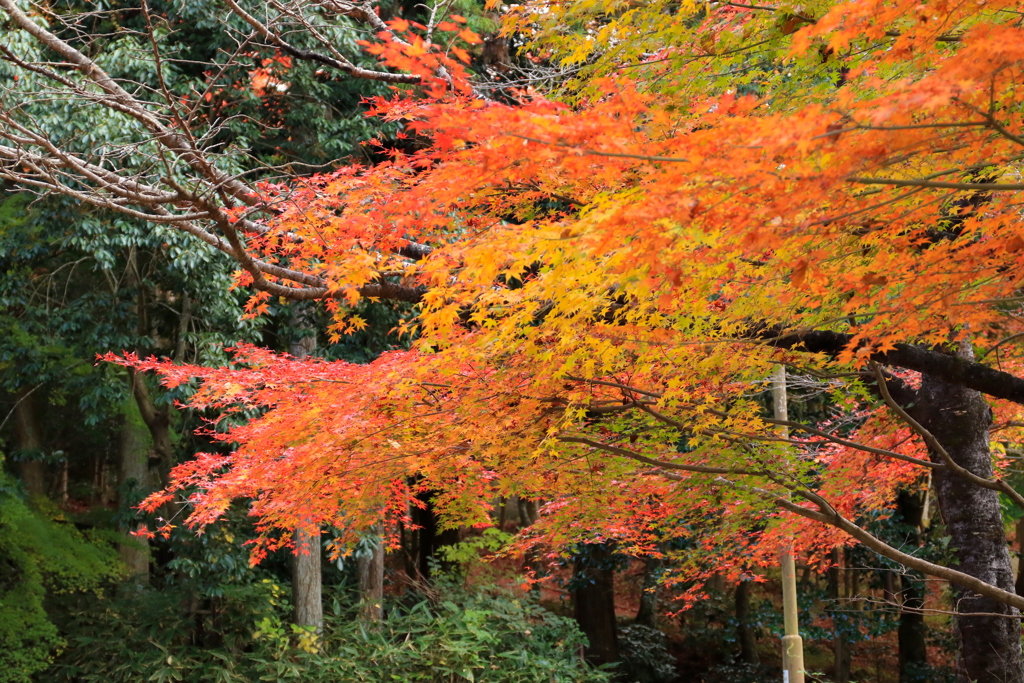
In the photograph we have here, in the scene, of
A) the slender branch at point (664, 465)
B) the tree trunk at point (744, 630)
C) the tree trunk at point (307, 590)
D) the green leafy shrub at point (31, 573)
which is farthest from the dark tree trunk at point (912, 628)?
the green leafy shrub at point (31, 573)

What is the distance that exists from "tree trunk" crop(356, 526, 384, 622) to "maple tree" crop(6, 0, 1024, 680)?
427cm

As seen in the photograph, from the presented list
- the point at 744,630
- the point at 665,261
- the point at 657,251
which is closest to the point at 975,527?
the point at 665,261

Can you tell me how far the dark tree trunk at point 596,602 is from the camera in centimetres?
1374

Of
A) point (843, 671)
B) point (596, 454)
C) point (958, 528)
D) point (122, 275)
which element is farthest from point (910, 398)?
point (122, 275)

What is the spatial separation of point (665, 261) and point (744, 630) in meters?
13.7

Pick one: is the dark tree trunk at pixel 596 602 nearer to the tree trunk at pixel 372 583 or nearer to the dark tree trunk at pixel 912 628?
the tree trunk at pixel 372 583

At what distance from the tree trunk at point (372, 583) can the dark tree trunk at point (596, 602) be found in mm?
3448

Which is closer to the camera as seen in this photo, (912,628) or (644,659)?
(912,628)

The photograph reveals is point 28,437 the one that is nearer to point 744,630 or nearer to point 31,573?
point 31,573

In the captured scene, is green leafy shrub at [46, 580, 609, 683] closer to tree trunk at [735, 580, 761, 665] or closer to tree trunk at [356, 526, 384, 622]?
tree trunk at [356, 526, 384, 622]

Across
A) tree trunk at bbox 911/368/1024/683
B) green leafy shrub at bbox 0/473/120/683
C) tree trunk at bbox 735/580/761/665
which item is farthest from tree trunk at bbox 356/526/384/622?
tree trunk at bbox 911/368/1024/683

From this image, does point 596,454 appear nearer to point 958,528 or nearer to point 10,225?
point 958,528

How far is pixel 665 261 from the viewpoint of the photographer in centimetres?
338

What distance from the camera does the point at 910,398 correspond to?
24.4ft
